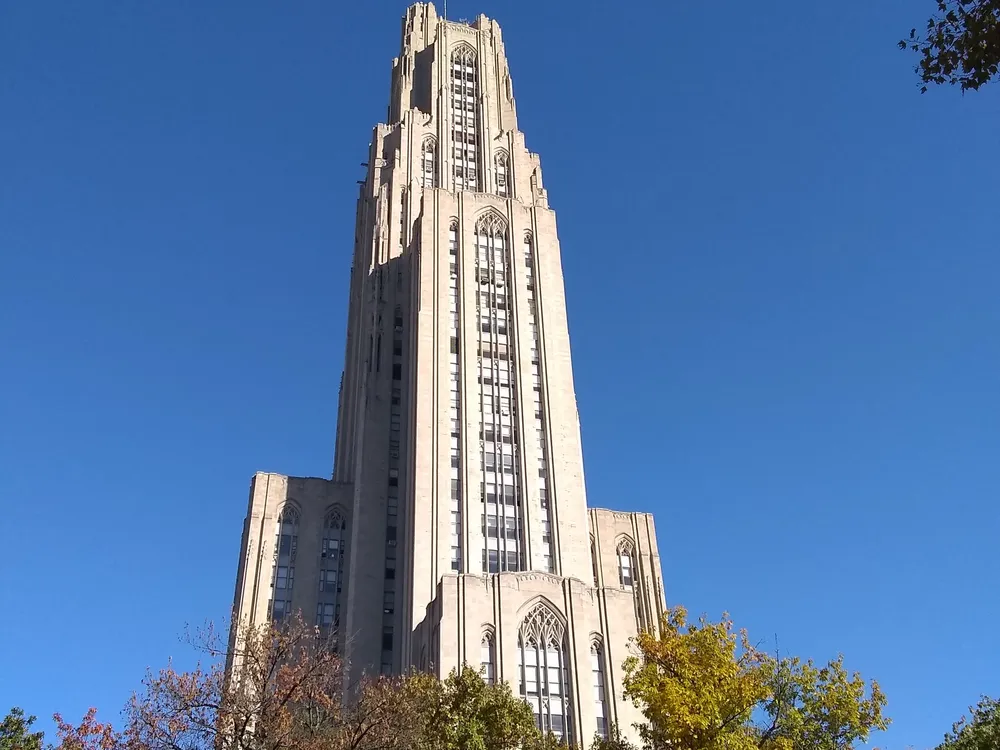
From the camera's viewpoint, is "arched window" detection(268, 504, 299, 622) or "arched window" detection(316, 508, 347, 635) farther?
"arched window" detection(316, 508, 347, 635)

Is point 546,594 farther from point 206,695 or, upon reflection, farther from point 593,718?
point 206,695

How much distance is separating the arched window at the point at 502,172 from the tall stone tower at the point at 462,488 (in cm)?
20

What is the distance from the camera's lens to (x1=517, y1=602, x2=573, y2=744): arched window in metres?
55.0

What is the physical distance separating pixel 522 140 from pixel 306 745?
81.1 meters

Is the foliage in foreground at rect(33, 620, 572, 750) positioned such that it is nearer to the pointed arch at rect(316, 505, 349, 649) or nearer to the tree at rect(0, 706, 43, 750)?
the tree at rect(0, 706, 43, 750)

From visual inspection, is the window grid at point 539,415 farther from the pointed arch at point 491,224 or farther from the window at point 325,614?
the window at point 325,614

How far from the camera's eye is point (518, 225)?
86.1 m

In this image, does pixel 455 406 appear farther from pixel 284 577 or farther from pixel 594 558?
pixel 284 577

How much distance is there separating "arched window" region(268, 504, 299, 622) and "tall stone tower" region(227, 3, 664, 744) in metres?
0.11

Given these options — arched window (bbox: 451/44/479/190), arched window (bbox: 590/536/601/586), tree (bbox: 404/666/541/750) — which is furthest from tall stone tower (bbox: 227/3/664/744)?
tree (bbox: 404/666/541/750)

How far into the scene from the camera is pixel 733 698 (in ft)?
A: 93.9

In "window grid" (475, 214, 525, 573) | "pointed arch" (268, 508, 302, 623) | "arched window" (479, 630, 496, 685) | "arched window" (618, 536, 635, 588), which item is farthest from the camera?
"arched window" (618, 536, 635, 588)

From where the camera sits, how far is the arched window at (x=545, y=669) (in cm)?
5500

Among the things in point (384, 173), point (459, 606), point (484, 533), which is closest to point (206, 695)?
point (459, 606)
